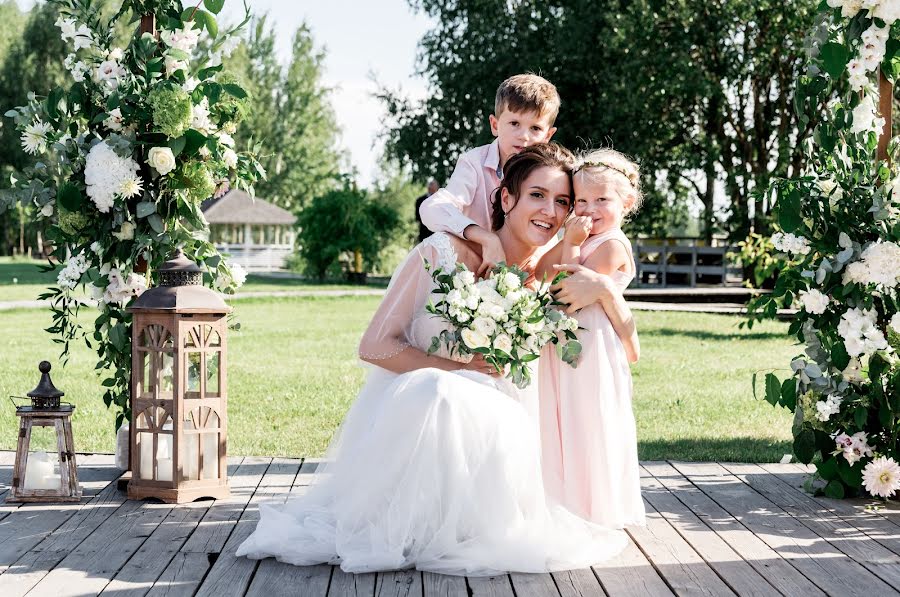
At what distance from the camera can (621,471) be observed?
410cm

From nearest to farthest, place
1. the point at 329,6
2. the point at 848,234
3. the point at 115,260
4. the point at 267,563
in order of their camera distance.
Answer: the point at 267,563 < the point at 848,234 < the point at 115,260 < the point at 329,6

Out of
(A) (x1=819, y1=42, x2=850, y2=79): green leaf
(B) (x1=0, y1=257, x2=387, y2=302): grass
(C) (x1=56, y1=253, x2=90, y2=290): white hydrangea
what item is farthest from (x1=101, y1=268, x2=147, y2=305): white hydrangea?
(B) (x1=0, y1=257, x2=387, y2=302): grass

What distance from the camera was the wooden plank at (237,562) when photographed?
11.1 feet

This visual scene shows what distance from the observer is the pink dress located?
13.3 ft

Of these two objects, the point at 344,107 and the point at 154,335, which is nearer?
the point at 154,335

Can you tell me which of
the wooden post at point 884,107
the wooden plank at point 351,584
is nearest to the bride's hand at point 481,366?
the wooden plank at point 351,584

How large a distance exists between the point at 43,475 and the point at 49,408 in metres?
0.30

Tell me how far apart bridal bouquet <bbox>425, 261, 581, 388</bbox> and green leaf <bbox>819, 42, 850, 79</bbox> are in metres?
1.65

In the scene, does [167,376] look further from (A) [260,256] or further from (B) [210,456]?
(A) [260,256]

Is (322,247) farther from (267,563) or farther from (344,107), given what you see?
(344,107)

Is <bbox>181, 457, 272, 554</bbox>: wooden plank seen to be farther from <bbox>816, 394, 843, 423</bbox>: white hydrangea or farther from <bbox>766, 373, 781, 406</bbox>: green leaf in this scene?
<bbox>816, 394, 843, 423</bbox>: white hydrangea

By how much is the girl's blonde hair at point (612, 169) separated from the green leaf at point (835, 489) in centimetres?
162

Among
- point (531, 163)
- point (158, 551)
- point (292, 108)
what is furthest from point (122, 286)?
point (292, 108)

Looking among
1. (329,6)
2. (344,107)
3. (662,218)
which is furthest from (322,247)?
(344,107)
